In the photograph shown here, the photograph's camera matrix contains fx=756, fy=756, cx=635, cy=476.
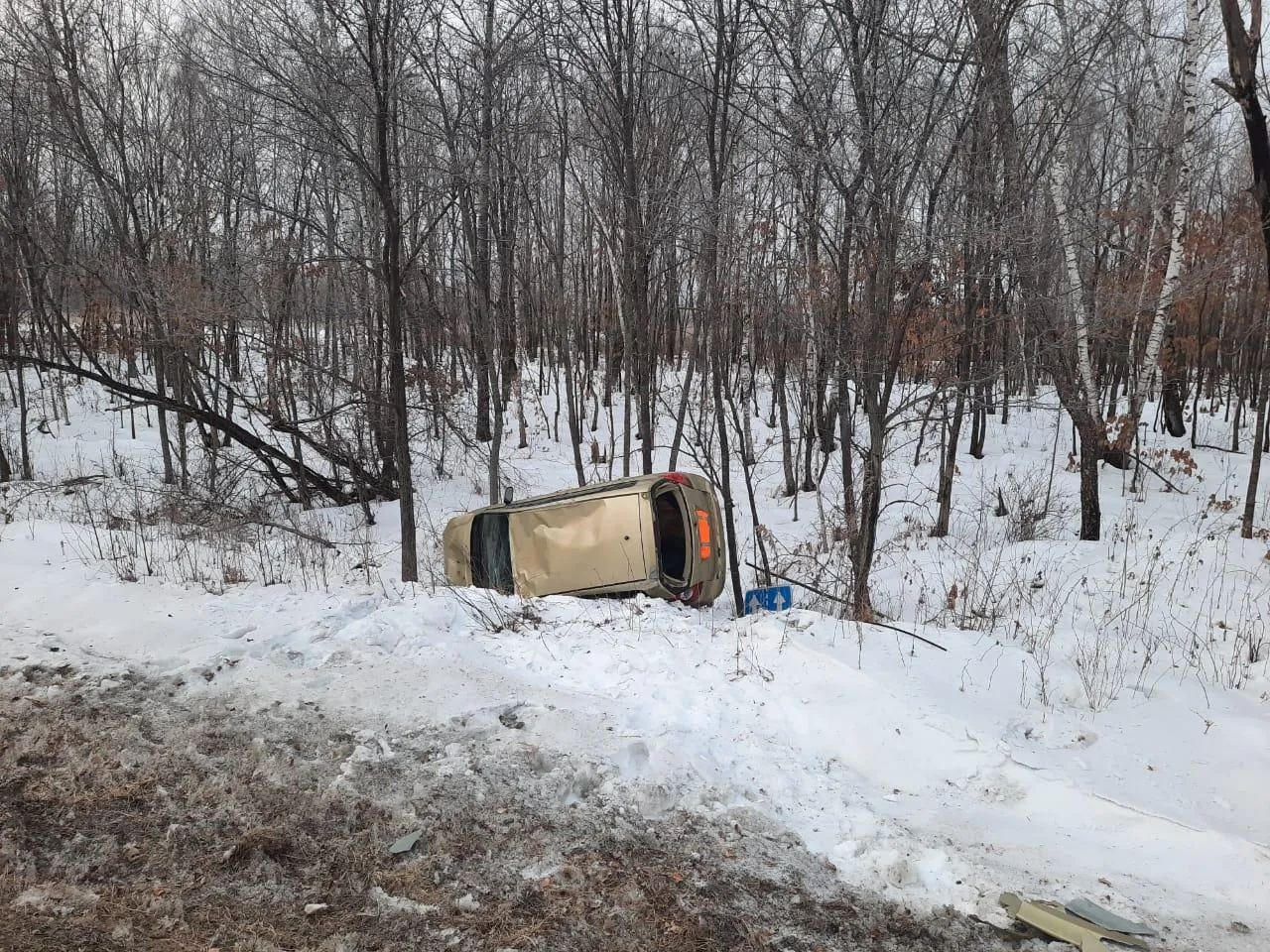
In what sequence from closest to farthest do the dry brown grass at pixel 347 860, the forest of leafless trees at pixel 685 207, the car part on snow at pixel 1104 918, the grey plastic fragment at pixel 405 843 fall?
the dry brown grass at pixel 347 860, the car part on snow at pixel 1104 918, the grey plastic fragment at pixel 405 843, the forest of leafless trees at pixel 685 207

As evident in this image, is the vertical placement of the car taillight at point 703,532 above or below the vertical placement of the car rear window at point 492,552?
above

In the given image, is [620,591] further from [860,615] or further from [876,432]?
[876,432]

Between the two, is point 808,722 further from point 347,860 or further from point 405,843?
point 347,860

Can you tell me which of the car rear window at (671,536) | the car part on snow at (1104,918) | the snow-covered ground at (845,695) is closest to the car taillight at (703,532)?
the car rear window at (671,536)

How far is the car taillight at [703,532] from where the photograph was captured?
273 inches

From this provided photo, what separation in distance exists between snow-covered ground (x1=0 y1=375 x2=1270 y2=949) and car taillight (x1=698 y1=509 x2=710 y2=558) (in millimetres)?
582

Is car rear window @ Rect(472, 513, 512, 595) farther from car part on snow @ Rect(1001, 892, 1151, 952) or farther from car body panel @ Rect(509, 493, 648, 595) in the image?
car part on snow @ Rect(1001, 892, 1151, 952)

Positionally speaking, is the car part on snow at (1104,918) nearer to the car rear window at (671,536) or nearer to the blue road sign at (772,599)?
the blue road sign at (772,599)

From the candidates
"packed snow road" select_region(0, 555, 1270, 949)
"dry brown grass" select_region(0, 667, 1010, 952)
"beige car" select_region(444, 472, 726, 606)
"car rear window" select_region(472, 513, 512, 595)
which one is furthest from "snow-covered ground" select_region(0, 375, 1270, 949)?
"car rear window" select_region(472, 513, 512, 595)

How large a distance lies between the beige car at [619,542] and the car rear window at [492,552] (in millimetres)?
14

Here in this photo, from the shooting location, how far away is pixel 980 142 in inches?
298

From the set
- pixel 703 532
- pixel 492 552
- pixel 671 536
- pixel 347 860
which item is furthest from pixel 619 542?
pixel 347 860

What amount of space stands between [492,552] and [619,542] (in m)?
1.66

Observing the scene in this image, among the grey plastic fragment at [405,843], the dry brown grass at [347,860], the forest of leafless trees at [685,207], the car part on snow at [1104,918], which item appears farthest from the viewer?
the forest of leafless trees at [685,207]
